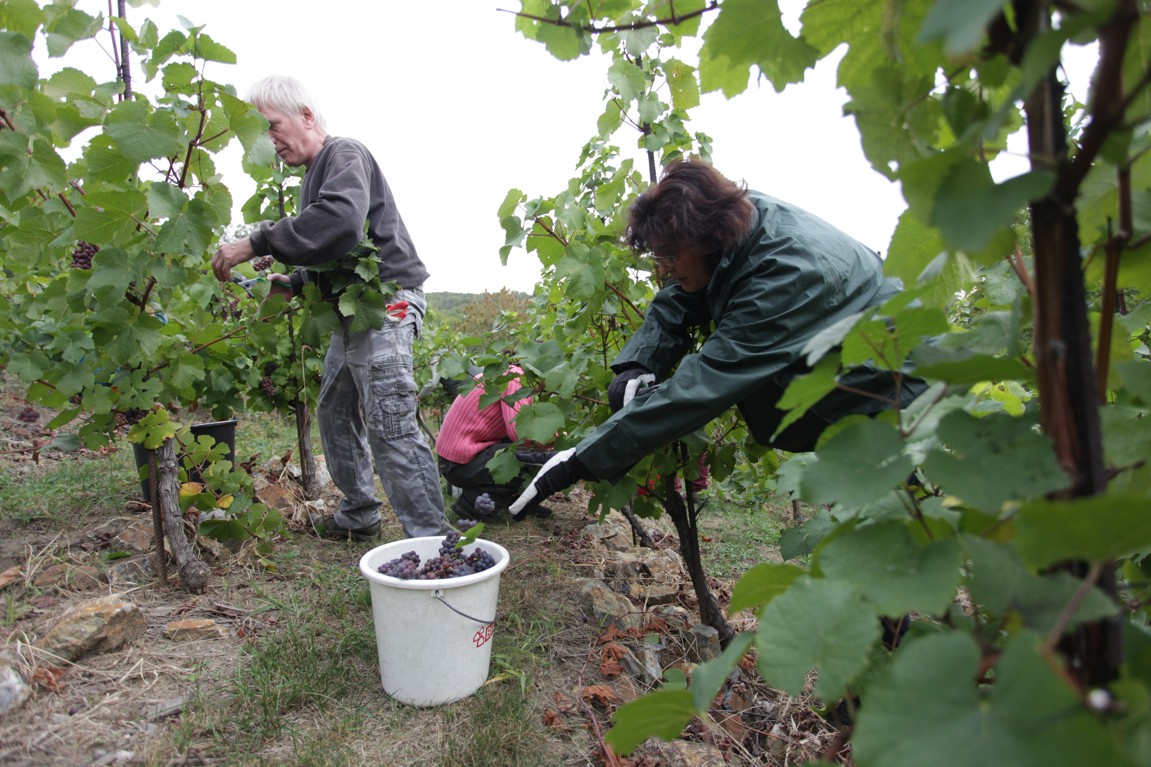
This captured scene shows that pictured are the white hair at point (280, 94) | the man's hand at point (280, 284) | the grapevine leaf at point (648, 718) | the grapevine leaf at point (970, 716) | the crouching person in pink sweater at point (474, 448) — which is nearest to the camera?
the grapevine leaf at point (970, 716)

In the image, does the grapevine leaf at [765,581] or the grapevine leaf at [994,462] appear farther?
the grapevine leaf at [765,581]

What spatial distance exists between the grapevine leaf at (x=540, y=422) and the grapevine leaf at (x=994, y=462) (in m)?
1.73

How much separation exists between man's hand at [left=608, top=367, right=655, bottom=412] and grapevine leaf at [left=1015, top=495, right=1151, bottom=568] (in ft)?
5.82

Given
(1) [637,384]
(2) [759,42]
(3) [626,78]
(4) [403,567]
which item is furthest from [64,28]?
(2) [759,42]

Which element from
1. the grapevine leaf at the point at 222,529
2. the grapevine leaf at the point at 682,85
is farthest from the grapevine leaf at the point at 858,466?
the grapevine leaf at the point at 222,529

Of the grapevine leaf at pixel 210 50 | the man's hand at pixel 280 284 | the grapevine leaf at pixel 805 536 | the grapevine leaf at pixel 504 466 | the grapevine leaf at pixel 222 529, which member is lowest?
the grapevine leaf at pixel 222 529

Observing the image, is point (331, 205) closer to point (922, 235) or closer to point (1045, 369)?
point (922, 235)

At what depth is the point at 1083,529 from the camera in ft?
1.17

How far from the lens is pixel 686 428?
1.87 meters

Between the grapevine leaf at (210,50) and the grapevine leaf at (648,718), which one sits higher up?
the grapevine leaf at (210,50)

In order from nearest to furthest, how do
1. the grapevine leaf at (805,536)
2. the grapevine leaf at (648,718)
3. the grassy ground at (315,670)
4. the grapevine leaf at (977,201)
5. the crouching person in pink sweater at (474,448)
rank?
the grapevine leaf at (977,201) → the grapevine leaf at (648,718) → the grapevine leaf at (805,536) → the grassy ground at (315,670) → the crouching person in pink sweater at (474,448)

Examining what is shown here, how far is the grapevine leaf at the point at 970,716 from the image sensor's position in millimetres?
301

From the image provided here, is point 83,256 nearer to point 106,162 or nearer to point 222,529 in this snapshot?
point 106,162

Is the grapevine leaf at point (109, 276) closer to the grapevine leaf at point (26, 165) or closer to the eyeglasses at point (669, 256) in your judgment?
the grapevine leaf at point (26, 165)
